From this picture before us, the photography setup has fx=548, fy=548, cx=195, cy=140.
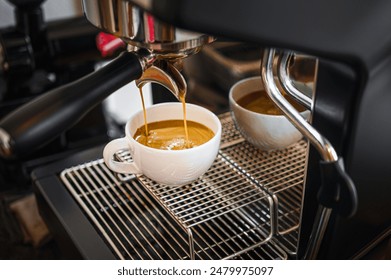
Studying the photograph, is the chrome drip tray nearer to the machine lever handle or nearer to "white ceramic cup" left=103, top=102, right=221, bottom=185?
"white ceramic cup" left=103, top=102, right=221, bottom=185

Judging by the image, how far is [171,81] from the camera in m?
0.42

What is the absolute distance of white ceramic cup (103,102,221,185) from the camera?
0.46 metres

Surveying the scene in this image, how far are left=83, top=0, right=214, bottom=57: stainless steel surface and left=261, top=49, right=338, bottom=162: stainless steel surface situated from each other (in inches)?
2.2

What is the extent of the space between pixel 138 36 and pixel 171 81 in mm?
59

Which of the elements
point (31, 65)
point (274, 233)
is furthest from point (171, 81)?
point (31, 65)

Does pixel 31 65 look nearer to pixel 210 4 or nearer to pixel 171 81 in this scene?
pixel 171 81

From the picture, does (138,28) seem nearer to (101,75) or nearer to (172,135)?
(101,75)

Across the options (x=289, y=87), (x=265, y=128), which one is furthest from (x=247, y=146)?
(x=289, y=87)

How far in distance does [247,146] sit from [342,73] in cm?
22

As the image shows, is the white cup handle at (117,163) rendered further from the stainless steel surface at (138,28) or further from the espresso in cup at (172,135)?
the stainless steel surface at (138,28)

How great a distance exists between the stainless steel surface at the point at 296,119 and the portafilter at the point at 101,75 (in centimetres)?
5

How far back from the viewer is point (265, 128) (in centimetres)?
53

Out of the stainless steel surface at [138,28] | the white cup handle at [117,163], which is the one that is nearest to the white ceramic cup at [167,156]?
the white cup handle at [117,163]

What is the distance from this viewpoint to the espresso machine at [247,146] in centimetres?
32
